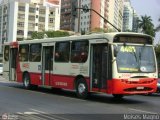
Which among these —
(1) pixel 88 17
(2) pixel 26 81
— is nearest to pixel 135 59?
(2) pixel 26 81

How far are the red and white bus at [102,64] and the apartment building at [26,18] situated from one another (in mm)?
123627

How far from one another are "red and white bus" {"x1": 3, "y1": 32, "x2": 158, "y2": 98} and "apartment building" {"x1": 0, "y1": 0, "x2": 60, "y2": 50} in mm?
123627

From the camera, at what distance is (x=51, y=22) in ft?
507

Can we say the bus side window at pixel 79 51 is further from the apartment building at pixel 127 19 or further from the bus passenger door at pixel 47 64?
the apartment building at pixel 127 19

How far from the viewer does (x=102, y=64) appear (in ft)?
63.5

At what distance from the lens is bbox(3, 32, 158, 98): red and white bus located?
18734 mm

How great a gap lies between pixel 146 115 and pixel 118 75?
4413 mm

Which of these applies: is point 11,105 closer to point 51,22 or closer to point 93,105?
point 93,105

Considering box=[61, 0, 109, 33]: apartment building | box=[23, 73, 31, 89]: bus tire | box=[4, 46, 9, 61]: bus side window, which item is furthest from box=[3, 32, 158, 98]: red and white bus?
box=[61, 0, 109, 33]: apartment building

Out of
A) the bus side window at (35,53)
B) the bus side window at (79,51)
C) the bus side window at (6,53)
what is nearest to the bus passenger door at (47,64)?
the bus side window at (35,53)

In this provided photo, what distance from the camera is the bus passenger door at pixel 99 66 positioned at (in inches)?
753

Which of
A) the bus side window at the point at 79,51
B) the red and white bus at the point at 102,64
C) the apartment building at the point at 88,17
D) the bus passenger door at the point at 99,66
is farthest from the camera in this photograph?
the apartment building at the point at 88,17

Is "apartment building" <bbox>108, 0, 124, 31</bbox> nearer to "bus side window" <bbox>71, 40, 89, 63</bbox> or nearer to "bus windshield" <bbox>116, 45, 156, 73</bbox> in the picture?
"bus side window" <bbox>71, 40, 89, 63</bbox>

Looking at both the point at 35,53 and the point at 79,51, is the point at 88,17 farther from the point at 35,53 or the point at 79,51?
the point at 79,51
